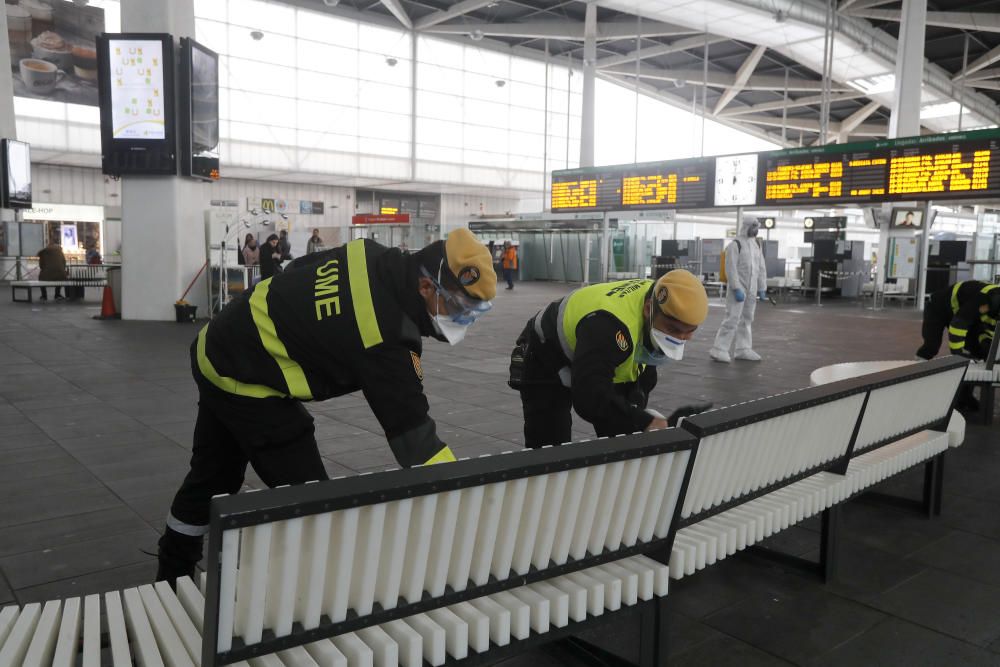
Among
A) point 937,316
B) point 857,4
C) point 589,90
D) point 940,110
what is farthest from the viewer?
point 940,110


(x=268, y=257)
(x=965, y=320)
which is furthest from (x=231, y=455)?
(x=268, y=257)

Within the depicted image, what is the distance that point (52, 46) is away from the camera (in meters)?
26.1

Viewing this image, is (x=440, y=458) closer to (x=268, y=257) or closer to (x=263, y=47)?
(x=268, y=257)

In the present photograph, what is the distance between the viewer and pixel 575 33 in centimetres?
2889

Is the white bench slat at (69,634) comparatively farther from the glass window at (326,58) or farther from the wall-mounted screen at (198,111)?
the glass window at (326,58)

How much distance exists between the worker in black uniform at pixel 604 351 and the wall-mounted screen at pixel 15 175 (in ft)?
63.0

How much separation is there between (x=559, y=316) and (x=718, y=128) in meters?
43.7

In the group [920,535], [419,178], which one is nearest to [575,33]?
[419,178]

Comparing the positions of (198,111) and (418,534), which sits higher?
(198,111)

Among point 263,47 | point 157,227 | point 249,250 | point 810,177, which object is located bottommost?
point 249,250

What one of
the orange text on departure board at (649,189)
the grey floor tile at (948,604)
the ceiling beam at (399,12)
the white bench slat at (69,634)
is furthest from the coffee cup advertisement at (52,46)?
the grey floor tile at (948,604)

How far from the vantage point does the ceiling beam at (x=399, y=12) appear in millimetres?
29694

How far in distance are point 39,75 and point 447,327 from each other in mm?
30040

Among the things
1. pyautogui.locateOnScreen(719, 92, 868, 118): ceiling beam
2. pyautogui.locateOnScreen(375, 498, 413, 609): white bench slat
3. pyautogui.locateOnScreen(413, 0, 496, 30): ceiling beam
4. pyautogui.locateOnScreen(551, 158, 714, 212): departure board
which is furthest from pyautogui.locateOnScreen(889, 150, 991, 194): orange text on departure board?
pyautogui.locateOnScreen(719, 92, 868, 118): ceiling beam
